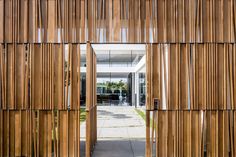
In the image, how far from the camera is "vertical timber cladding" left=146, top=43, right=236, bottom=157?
5496mm

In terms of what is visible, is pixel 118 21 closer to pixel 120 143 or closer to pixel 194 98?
pixel 194 98

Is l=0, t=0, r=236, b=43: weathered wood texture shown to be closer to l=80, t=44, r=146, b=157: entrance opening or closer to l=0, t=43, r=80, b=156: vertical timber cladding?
l=0, t=43, r=80, b=156: vertical timber cladding

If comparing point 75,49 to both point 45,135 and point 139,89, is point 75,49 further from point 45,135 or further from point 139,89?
point 139,89

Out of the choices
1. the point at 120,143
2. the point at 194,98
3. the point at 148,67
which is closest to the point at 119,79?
the point at 120,143

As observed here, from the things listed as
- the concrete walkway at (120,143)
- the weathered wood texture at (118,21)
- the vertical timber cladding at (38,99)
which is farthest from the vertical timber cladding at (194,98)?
the vertical timber cladding at (38,99)

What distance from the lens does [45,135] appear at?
556cm

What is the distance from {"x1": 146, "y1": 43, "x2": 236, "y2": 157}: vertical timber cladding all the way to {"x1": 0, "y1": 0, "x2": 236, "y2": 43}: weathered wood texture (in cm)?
30

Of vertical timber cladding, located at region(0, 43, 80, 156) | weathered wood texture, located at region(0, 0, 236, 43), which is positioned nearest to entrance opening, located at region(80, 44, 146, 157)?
weathered wood texture, located at region(0, 0, 236, 43)

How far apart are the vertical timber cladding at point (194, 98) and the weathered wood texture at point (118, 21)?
0.99 ft

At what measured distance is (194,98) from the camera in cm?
551

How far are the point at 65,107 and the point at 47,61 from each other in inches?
42.2

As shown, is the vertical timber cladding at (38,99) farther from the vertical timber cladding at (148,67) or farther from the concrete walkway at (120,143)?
the concrete walkway at (120,143)

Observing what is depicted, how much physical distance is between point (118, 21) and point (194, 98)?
2.33 m

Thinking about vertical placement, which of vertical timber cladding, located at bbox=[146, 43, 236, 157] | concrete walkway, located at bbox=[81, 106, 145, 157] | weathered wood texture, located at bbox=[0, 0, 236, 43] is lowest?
concrete walkway, located at bbox=[81, 106, 145, 157]
